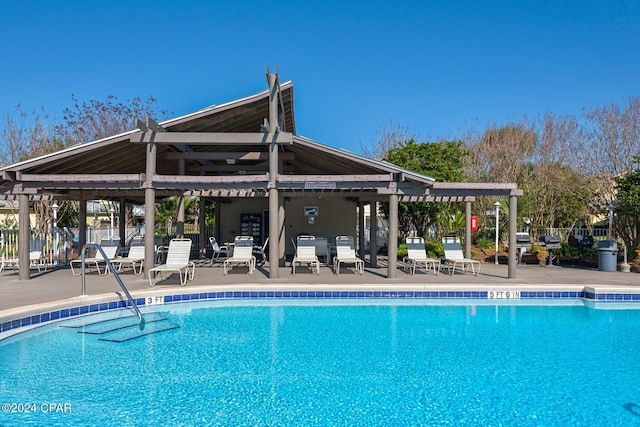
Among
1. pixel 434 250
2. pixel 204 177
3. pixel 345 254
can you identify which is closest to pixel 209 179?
→ pixel 204 177

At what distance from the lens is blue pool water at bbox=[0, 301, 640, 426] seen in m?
4.29

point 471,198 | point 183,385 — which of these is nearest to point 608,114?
point 471,198

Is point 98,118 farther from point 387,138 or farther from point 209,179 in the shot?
point 209,179

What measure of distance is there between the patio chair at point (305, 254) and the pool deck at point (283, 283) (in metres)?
0.29

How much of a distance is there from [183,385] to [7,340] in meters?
3.21

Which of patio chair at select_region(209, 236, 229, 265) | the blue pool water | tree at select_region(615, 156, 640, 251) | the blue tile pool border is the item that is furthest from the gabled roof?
tree at select_region(615, 156, 640, 251)

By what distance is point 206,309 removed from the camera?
865 cm

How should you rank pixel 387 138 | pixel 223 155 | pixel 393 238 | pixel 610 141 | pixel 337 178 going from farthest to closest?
1. pixel 387 138
2. pixel 610 141
3. pixel 223 155
4. pixel 393 238
5. pixel 337 178

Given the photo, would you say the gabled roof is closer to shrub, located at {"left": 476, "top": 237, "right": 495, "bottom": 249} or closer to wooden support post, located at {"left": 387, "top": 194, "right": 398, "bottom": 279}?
wooden support post, located at {"left": 387, "top": 194, "right": 398, "bottom": 279}

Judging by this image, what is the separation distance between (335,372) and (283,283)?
4.56 metres

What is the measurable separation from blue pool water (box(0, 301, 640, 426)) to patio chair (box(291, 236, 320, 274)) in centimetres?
346

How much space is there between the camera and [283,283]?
983 centimetres

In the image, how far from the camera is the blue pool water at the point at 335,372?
14.1 ft

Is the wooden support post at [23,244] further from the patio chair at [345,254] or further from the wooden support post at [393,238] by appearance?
the wooden support post at [393,238]
